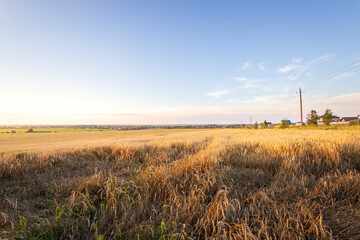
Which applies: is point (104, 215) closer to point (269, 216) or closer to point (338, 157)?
point (269, 216)

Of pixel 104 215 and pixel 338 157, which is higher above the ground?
pixel 338 157

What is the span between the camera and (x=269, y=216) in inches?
71.4

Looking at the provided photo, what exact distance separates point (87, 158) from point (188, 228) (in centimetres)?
482

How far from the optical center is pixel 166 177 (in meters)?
2.76

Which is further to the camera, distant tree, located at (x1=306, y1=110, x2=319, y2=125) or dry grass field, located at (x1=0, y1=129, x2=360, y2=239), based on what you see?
distant tree, located at (x1=306, y1=110, x2=319, y2=125)

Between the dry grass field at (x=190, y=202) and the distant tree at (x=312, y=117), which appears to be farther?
the distant tree at (x=312, y=117)

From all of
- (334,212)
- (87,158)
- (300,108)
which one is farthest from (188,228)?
(300,108)

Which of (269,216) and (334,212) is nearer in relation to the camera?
(269,216)

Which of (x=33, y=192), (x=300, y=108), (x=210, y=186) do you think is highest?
(x=300, y=108)

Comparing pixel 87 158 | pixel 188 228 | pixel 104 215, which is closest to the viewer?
pixel 188 228

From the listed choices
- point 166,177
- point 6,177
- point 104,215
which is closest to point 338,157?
point 166,177

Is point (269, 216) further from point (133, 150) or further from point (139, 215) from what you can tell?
point (133, 150)

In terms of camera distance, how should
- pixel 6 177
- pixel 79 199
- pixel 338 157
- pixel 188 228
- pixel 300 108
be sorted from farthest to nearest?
pixel 300 108
pixel 338 157
pixel 6 177
pixel 79 199
pixel 188 228

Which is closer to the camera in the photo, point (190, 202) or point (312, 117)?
point (190, 202)
